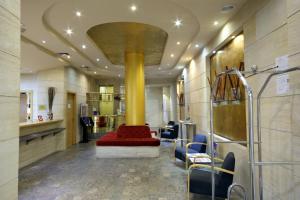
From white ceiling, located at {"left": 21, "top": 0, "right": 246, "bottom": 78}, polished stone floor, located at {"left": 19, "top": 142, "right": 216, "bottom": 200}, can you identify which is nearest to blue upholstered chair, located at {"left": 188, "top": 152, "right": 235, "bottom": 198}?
polished stone floor, located at {"left": 19, "top": 142, "right": 216, "bottom": 200}

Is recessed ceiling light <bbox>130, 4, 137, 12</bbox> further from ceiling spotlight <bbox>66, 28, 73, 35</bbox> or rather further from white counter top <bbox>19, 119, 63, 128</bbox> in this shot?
white counter top <bbox>19, 119, 63, 128</bbox>

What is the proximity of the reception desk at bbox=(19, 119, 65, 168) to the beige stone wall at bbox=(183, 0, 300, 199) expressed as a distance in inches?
211

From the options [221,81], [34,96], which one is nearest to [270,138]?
[221,81]

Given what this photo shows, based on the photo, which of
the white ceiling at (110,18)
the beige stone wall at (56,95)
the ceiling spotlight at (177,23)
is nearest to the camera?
the white ceiling at (110,18)

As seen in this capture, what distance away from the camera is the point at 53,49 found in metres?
5.83

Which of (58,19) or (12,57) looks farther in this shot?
(58,19)

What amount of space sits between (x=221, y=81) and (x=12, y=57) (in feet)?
13.0

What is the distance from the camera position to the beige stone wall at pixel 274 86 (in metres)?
1.65

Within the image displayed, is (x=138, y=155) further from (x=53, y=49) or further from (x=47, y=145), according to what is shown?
(x=53, y=49)

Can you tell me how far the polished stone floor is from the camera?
141 inches

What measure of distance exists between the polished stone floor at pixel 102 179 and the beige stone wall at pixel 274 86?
4.63 ft

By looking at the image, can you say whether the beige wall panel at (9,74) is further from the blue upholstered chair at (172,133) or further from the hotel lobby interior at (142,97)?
the blue upholstered chair at (172,133)

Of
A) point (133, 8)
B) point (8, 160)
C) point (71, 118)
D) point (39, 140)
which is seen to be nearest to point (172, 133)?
point (71, 118)

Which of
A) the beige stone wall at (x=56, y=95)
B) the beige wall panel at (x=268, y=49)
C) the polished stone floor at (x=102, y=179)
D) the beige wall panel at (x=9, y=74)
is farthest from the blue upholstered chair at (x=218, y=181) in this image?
the beige stone wall at (x=56, y=95)
